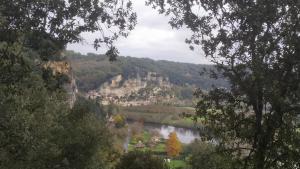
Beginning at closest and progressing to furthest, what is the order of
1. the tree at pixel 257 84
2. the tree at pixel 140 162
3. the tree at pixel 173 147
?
the tree at pixel 257 84 → the tree at pixel 140 162 → the tree at pixel 173 147

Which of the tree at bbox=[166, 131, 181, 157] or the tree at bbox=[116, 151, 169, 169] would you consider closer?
the tree at bbox=[116, 151, 169, 169]

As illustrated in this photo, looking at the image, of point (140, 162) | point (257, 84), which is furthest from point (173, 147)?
point (257, 84)

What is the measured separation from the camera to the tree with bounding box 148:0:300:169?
1456 centimetres

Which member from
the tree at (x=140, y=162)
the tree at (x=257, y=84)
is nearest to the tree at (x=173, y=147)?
the tree at (x=140, y=162)

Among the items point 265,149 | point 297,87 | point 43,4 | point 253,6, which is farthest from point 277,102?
point 43,4

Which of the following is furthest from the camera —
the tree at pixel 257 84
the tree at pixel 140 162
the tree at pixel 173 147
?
the tree at pixel 173 147

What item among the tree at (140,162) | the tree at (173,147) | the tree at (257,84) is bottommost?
the tree at (173,147)

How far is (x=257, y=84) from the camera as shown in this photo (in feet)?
47.6

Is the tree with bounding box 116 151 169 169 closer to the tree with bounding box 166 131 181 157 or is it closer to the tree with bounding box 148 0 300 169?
the tree with bounding box 148 0 300 169

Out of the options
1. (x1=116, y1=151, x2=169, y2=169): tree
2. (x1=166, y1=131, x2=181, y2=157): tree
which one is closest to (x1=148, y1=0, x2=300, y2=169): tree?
(x1=116, y1=151, x2=169, y2=169): tree

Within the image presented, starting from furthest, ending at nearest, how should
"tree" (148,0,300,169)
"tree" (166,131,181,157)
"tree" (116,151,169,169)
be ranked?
"tree" (166,131,181,157), "tree" (116,151,169,169), "tree" (148,0,300,169)

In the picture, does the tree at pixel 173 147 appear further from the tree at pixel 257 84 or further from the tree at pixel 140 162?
the tree at pixel 257 84

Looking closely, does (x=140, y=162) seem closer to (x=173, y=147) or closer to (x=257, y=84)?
(x=257, y=84)

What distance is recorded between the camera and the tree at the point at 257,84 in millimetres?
14562
